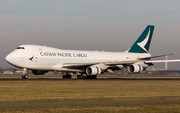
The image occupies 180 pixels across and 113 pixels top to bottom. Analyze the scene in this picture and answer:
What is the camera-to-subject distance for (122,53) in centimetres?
6034

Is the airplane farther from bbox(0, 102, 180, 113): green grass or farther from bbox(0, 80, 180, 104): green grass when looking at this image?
bbox(0, 102, 180, 113): green grass

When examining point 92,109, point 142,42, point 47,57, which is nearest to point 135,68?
point 142,42

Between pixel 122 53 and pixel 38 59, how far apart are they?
64.8 ft

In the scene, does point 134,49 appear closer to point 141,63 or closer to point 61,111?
point 141,63

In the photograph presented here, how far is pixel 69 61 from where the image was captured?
51219 millimetres

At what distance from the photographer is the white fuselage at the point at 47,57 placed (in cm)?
4550

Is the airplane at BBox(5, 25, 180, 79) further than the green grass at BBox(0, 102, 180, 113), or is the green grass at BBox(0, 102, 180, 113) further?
the airplane at BBox(5, 25, 180, 79)

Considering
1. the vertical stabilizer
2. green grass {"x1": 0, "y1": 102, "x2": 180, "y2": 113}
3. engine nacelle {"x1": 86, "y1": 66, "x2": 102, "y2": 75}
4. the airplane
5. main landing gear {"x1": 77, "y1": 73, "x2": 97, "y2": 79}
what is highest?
the vertical stabilizer

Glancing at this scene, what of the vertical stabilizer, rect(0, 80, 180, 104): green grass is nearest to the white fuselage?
the vertical stabilizer

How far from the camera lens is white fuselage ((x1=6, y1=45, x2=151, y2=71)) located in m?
45.5

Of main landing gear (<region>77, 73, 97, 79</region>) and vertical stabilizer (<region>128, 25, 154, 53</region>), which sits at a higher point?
vertical stabilizer (<region>128, 25, 154, 53</region>)

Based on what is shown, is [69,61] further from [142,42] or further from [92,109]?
[92,109]

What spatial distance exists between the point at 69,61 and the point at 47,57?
4572mm

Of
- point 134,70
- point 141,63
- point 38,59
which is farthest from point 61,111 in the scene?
point 141,63
